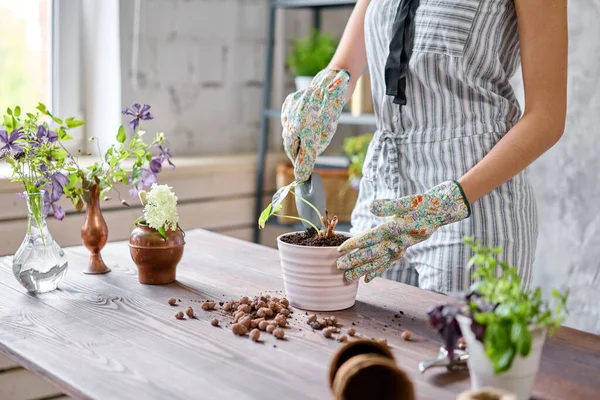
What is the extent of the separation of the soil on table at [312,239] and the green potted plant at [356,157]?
129 centimetres

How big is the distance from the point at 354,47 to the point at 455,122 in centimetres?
38

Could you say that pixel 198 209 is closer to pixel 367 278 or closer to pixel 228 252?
pixel 228 252

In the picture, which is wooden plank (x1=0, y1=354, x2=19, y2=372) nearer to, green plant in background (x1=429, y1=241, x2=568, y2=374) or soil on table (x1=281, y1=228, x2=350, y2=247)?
soil on table (x1=281, y1=228, x2=350, y2=247)

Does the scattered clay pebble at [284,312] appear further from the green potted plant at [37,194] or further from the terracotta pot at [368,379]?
the green potted plant at [37,194]

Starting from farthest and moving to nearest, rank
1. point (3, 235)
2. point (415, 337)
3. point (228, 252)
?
point (3, 235) → point (228, 252) → point (415, 337)

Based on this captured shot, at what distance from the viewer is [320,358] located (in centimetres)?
114

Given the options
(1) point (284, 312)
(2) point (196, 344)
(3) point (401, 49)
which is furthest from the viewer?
(3) point (401, 49)

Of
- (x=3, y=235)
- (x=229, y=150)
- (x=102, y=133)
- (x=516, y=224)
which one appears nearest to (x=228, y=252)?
(x=516, y=224)

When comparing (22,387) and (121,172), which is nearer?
(121,172)

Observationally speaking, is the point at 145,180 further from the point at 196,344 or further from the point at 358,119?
the point at 358,119

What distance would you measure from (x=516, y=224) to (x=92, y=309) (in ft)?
3.00

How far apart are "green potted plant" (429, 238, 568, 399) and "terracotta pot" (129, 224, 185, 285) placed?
2.34 feet

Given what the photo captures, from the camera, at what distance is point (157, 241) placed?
1542 mm

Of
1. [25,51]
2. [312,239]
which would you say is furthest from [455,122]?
[25,51]
